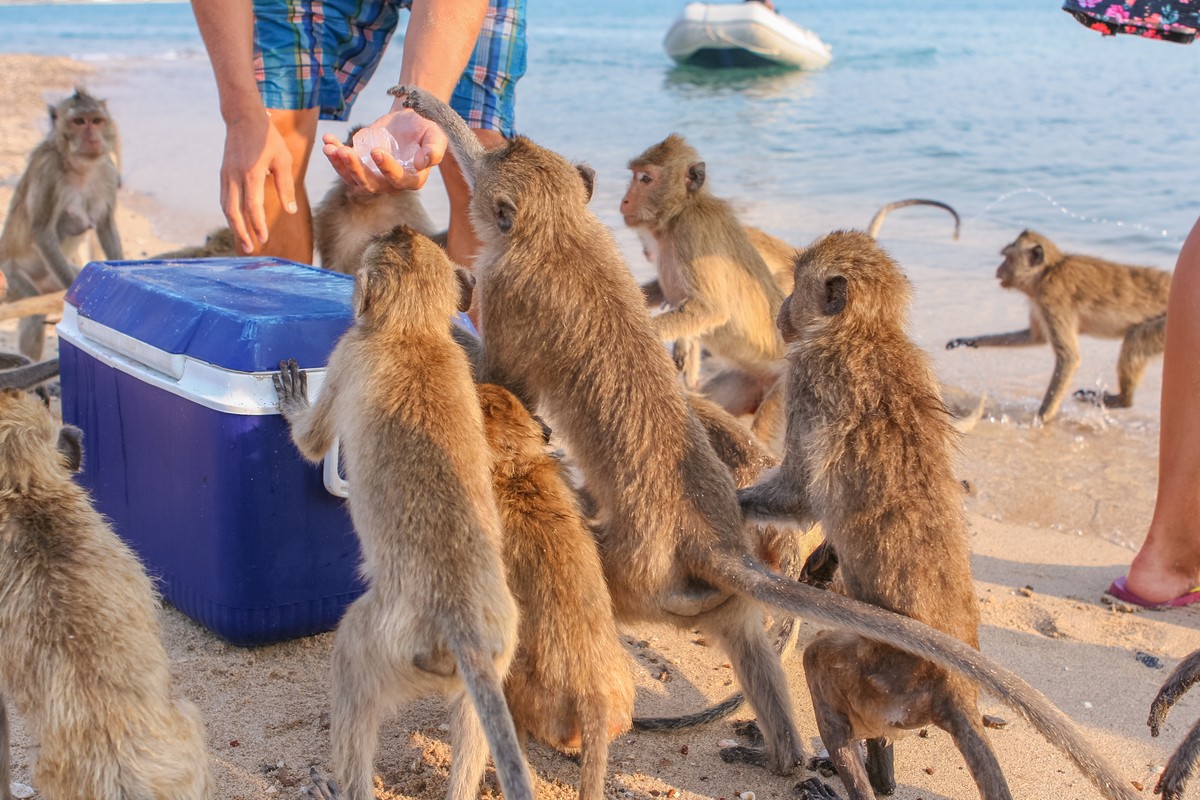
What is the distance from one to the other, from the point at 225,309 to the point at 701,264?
2.83 meters

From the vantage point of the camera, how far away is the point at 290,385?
3613 millimetres

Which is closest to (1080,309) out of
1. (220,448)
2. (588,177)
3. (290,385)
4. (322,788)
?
(588,177)

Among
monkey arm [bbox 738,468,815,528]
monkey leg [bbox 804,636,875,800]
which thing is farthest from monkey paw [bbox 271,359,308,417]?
monkey leg [bbox 804,636,875,800]

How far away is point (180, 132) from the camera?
17.9 m

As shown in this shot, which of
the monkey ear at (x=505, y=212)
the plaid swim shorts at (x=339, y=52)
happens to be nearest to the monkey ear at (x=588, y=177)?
the monkey ear at (x=505, y=212)

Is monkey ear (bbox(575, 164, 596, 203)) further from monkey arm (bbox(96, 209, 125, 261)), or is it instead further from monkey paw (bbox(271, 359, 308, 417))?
monkey arm (bbox(96, 209, 125, 261))

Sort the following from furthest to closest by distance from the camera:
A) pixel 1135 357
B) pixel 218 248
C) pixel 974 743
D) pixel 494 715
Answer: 1. pixel 1135 357
2. pixel 218 248
3. pixel 974 743
4. pixel 494 715

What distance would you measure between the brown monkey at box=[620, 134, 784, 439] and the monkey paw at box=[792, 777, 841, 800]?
2845 mm

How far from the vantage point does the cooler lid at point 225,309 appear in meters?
3.64

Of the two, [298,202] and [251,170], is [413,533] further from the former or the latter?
[298,202]

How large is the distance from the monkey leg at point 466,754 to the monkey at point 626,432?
0.58 meters

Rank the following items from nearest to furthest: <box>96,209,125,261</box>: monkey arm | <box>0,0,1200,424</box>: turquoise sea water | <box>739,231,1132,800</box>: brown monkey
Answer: <box>739,231,1132,800</box>: brown monkey
<box>96,209,125,261</box>: monkey arm
<box>0,0,1200,424</box>: turquoise sea water

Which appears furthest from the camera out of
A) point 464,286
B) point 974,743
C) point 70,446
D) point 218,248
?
point 218,248

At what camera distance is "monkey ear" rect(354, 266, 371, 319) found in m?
3.42
